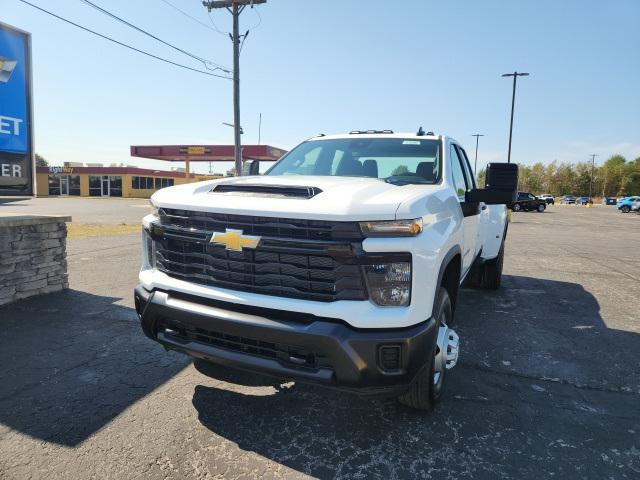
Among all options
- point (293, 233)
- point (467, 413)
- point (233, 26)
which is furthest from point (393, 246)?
point (233, 26)

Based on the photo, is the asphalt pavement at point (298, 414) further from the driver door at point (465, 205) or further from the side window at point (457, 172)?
the side window at point (457, 172)

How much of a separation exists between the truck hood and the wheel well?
1.84 feet

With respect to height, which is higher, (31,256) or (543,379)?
(31,256)

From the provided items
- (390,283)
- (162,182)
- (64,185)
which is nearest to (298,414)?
(390,283)

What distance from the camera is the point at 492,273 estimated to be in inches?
254

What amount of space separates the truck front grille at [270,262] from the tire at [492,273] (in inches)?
178

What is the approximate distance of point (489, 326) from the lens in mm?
4879

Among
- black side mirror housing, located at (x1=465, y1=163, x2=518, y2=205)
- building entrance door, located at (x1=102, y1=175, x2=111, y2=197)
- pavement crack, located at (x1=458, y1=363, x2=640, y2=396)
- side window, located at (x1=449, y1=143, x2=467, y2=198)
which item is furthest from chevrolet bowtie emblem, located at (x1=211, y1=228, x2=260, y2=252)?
building entrance door, located at (x1=102, y1=175, x2=111, y2=197)

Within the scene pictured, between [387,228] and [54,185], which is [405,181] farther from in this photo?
[54,185]

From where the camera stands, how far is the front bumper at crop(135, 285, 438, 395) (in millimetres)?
2223

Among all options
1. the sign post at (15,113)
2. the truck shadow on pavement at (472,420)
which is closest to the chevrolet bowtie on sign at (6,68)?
the sign post at (15,113)

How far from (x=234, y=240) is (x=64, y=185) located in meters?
59.3

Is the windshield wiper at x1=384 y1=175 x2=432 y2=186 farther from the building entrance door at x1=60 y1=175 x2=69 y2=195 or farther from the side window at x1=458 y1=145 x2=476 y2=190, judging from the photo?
the building entrance door at x1=60 y1=175 x2=69 y2=195

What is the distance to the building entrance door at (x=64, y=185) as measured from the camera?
174 feet
